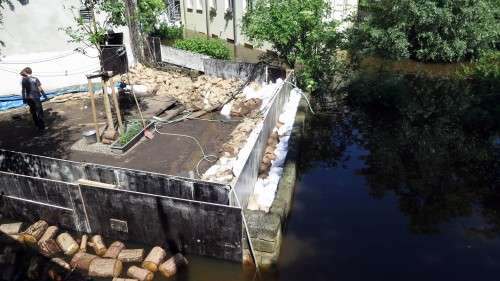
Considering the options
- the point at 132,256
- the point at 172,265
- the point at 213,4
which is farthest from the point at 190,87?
the point at 213,4

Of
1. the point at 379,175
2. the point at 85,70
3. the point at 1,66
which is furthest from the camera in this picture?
the point at 85,70

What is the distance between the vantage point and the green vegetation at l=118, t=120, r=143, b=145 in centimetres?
1005

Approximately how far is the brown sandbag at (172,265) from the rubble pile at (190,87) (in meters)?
6.71

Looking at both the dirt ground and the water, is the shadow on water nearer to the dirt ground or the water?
the water

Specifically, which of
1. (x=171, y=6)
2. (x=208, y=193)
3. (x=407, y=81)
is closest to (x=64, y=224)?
(x=208, y=193)

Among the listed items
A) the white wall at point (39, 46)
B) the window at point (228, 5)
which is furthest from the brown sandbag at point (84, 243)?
the window at point (228, 5)

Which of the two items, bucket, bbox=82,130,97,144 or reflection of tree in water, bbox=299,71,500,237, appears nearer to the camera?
reflection of tree in water, bbox=299,71,500,237

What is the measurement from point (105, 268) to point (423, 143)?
8285mm

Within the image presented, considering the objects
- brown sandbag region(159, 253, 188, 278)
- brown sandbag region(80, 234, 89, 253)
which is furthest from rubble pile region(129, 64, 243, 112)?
brown sandbag region(159, 253, 188, 278)

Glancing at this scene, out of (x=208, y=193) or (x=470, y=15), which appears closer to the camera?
(x=208, y=193)

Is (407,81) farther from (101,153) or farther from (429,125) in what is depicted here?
(101,153)

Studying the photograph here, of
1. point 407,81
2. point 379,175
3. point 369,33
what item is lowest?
point 379,175

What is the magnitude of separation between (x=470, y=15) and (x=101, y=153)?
1452 cm

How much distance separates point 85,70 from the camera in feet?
48.6
